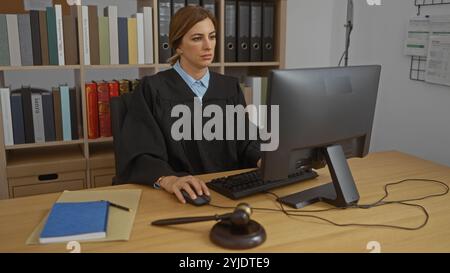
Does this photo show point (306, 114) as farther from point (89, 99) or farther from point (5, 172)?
point (5, 172)

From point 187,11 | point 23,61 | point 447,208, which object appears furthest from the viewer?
point 23,61

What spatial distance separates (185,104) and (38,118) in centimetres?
100

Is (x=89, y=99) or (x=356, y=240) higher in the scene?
(x=89, y=99)

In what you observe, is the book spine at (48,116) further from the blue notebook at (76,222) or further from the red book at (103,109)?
the blue notebook at (76,222)

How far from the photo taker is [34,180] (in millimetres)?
2365

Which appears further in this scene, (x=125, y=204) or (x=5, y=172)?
(x=5, y=172)

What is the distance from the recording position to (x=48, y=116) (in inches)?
94.0

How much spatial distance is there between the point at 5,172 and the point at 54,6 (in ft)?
2.97

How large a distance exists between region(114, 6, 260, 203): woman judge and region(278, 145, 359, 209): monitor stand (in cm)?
45

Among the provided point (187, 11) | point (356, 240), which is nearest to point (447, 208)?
point (356, 240)

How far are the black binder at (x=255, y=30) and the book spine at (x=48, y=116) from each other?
123 cm

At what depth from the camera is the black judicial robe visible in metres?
1.61

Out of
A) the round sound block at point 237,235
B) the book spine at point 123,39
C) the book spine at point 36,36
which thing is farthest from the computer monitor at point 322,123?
the book spine at point 36,36
